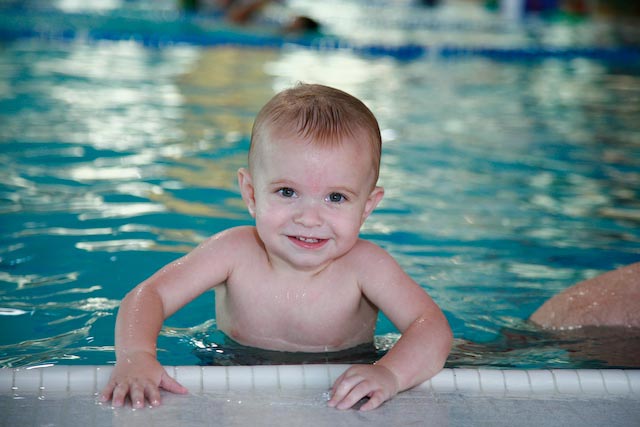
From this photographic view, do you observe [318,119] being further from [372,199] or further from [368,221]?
[368,221]

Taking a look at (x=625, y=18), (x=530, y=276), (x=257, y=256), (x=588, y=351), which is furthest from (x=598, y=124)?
(x=625, y=18)

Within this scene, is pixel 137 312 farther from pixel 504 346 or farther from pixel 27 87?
pixel 27 87

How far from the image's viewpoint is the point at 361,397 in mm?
2076

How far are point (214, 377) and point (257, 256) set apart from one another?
585 mm

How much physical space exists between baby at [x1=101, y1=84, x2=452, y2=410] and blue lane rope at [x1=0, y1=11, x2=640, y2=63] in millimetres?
9675

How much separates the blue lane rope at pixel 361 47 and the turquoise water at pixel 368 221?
857mm

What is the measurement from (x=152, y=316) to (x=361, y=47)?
10.2 metres

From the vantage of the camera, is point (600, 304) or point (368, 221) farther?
point (368, 221)

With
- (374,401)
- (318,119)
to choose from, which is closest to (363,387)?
(374,401)

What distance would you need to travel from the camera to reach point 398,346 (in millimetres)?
2307

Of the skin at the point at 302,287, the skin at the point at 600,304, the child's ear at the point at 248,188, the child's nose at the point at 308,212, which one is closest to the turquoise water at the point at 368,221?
the skin at the point at 600,304

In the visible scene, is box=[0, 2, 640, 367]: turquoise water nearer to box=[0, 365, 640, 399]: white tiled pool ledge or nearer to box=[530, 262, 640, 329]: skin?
box=[530, 262, 640, 329]: skin

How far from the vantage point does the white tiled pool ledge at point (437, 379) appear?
215 centimetres

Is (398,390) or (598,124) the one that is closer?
(398,390)
